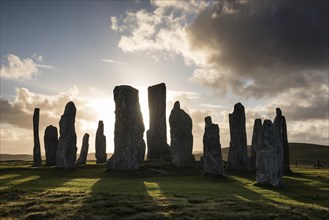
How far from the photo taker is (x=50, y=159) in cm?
5262

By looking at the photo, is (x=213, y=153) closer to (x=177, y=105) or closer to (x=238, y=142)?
(x=238, y=142)

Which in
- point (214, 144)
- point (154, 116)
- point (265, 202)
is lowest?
point (265, 202)

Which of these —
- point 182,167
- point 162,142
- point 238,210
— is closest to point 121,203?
point 238,210

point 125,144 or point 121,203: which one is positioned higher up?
point 125,144

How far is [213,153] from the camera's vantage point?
37.8 meters

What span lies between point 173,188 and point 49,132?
2870cm

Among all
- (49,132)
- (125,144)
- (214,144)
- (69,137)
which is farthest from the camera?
(49,132)

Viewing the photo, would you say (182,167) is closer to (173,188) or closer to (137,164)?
(137,164)

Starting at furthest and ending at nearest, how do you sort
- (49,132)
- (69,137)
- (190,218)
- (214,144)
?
1. (49,132)
2. (69,137)
3. (214,144)
4. (190,218)

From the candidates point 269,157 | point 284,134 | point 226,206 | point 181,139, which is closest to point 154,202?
point 226,206

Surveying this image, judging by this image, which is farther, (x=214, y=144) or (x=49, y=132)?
(x=49, y=132)

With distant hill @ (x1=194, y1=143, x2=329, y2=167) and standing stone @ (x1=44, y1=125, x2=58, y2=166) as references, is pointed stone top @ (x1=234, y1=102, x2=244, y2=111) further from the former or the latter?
distant hill @ (x1=194, y1=143, x2=329, y2=167)

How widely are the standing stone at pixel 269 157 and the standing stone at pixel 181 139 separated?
15611mm

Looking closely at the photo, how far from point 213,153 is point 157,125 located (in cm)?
1601
